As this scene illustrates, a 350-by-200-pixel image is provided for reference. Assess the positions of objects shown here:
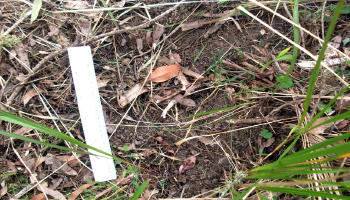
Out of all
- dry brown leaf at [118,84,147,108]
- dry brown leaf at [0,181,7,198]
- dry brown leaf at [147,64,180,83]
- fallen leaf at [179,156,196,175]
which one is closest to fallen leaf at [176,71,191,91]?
dry brown leaf at [147,64,180,83]

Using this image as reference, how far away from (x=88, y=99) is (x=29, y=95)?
340 mm

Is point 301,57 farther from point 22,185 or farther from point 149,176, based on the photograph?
point 22,185

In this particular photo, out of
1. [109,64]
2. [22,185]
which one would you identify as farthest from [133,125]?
[22,185]

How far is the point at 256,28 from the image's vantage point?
1548mm

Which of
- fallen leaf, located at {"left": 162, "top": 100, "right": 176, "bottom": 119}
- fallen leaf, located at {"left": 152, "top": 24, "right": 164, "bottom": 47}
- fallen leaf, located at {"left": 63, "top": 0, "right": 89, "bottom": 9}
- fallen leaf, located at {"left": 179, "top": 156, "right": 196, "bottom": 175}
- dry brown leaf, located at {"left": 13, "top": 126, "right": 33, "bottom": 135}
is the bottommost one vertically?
fallen leaf, located at {"left": 179, "top": 156, "right": 196, "bottom": 175}

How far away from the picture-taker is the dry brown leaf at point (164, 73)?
1.54m

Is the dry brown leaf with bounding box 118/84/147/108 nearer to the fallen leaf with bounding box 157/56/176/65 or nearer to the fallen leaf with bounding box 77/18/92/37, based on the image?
the fallen leaf with bounding box 157/56/176/65

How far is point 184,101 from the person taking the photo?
5.05 feet

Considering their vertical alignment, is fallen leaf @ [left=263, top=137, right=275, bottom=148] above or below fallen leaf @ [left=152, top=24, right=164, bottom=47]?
below

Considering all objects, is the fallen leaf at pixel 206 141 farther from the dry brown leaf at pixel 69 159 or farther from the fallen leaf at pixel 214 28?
the dry brown leaf at pixel 69 159

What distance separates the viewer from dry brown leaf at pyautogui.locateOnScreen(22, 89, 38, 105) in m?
1.55

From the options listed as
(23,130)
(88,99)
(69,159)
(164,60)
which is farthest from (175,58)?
(23,130)

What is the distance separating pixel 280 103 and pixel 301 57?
0.29 metres

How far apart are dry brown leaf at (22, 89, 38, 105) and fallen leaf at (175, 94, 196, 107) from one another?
2.66ft
